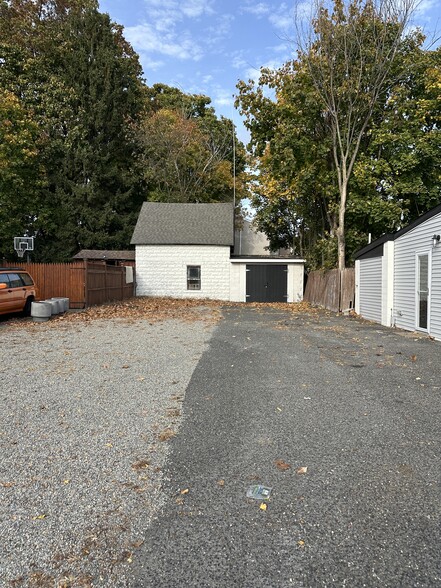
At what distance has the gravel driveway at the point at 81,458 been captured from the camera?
7.41 feet

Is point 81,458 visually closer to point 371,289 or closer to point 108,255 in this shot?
point 371,289

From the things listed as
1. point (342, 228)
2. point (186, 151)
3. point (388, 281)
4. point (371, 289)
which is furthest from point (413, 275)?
point (186, 151)

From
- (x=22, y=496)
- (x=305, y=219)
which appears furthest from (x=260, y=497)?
(x=305, y=219)

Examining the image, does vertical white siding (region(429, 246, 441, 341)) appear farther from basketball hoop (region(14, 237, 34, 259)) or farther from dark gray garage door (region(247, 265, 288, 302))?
basketball hoop (region(14, 237, 34, 259))

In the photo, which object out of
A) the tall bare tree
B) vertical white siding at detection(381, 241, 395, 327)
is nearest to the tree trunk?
the tall bare tree

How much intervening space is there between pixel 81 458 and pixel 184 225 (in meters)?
23.1

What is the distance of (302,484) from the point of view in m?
3.04

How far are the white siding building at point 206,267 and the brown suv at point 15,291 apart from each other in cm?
1084

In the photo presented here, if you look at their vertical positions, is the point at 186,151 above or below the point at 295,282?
above

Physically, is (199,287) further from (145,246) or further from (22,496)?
(22,496)

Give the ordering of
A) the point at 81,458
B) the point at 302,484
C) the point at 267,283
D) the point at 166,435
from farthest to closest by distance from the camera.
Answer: the point at 267,283, the point at 166,435, the point at 81,458, the point at 302,484

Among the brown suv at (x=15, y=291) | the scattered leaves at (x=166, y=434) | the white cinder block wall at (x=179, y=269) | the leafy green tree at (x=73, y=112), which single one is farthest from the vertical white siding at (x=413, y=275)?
the leafy green tree at (x=73, y=112)

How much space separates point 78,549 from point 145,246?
2345 cm

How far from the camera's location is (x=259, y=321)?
550 inches
